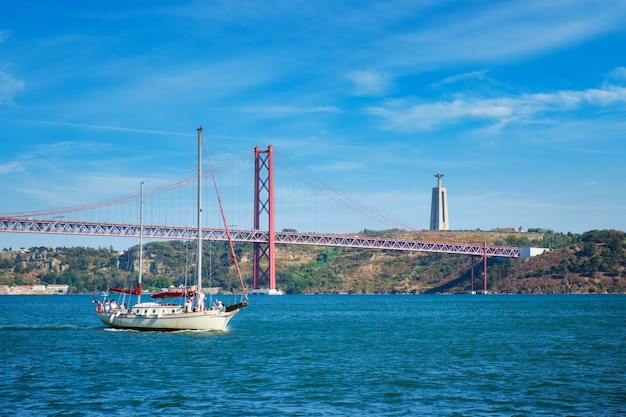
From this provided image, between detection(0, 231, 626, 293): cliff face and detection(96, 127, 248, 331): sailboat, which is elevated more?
detection(0, 231, 626, 293): cliff face

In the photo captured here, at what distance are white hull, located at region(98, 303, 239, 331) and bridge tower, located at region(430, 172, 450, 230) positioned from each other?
145099mm

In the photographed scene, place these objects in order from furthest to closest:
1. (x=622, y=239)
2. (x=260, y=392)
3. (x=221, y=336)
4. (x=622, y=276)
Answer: (x=622, y=239), (x=622, y=276), (x=221, y=336), (x=260, y=392)

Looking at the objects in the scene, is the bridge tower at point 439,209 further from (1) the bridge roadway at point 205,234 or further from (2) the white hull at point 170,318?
(2) the white hull at point 170,318

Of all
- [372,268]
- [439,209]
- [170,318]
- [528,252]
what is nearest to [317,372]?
[170,318]

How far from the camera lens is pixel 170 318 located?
40.2m

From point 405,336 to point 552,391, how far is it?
18.2 metres

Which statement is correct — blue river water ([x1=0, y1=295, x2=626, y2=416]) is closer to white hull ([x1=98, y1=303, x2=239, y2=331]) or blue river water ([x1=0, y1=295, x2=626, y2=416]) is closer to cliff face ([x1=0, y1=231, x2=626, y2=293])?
white hull ([x1=98, y1=303, x2=239, y2=331])

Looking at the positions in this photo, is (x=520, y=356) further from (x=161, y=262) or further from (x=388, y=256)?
(x=161, y=262)

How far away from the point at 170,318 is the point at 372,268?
119 meters

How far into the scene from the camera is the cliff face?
417 ft

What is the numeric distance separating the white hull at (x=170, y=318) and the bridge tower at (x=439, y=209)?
476 feet

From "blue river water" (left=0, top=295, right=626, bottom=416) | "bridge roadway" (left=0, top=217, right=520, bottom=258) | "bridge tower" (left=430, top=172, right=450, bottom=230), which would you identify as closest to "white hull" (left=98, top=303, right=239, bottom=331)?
"blue river water" (left=0, top=295, right=626, bottom=416)

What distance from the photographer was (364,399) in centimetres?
2077

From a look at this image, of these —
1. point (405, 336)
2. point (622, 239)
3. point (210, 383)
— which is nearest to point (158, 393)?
point (210, 383)
